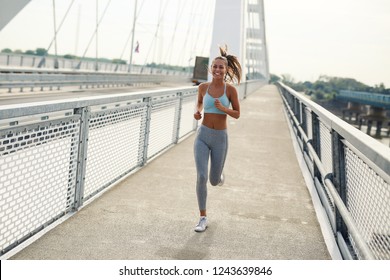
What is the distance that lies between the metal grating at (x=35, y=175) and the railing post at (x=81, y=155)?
0.17 feet

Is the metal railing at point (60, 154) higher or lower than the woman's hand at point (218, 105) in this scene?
lower

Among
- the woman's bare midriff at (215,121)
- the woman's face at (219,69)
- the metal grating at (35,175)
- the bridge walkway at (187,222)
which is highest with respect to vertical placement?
the woman's face at (219,69)

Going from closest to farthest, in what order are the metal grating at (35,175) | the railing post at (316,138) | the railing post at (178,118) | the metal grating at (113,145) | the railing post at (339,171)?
the metal grating at (35,175), the railing post at (339,171), the metal grating at (113,145), the railing post at (316,138), the railing post at (178,118)

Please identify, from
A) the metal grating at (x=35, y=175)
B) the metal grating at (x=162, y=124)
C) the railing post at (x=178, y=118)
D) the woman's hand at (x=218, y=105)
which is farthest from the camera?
the railing post at (x=178, y=118)

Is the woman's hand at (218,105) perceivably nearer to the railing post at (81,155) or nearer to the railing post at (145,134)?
the railing post at (81,155)

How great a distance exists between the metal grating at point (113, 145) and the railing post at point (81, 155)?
143mm

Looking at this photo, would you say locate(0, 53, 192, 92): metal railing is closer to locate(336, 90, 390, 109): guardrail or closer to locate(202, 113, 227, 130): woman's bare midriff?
locate(202, 113, 227, 130): woman's bare midriff

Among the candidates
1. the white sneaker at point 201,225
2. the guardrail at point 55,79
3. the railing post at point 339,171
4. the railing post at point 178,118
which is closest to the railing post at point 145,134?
the railing post at point 178,118

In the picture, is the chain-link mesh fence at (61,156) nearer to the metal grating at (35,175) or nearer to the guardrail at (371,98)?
the metal grating at (35,175)

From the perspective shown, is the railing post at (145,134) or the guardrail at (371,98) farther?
the guardrail at (371,98)

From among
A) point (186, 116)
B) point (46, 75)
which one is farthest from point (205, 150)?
point (46, 75)

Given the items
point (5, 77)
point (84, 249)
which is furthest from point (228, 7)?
point (84, 249)

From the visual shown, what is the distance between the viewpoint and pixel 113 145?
16.1ft

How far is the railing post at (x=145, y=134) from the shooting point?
239 inches
